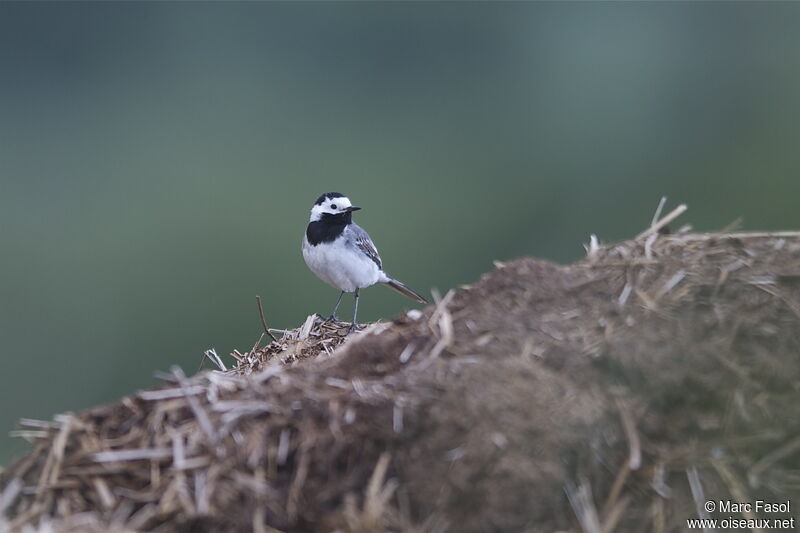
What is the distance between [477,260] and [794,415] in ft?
95.2

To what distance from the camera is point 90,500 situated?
537cm

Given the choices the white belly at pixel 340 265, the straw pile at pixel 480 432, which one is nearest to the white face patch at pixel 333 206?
the white belly at pixel 340 265

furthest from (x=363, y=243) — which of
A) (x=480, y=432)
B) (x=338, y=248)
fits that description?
(x=480, y=432)

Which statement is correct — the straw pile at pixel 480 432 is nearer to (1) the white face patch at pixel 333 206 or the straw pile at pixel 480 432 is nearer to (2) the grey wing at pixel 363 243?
(2) the grey wing at pixel 363 243

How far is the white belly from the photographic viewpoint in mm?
12711

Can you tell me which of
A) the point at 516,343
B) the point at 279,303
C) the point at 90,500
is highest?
the point at 279,303

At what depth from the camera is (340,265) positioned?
12.7 meters

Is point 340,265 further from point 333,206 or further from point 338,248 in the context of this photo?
point 333,206

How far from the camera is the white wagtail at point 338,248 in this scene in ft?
41.8

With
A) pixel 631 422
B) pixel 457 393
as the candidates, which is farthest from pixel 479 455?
pixel 631 422

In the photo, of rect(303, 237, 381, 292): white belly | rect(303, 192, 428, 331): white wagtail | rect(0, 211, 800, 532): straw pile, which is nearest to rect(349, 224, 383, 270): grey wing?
rect(303, 192, 428, 331): white wagtail

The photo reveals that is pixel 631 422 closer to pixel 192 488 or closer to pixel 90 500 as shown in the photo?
pixel 192 488

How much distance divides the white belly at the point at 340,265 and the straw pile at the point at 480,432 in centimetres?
661

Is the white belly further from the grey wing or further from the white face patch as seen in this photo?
the white face patch
